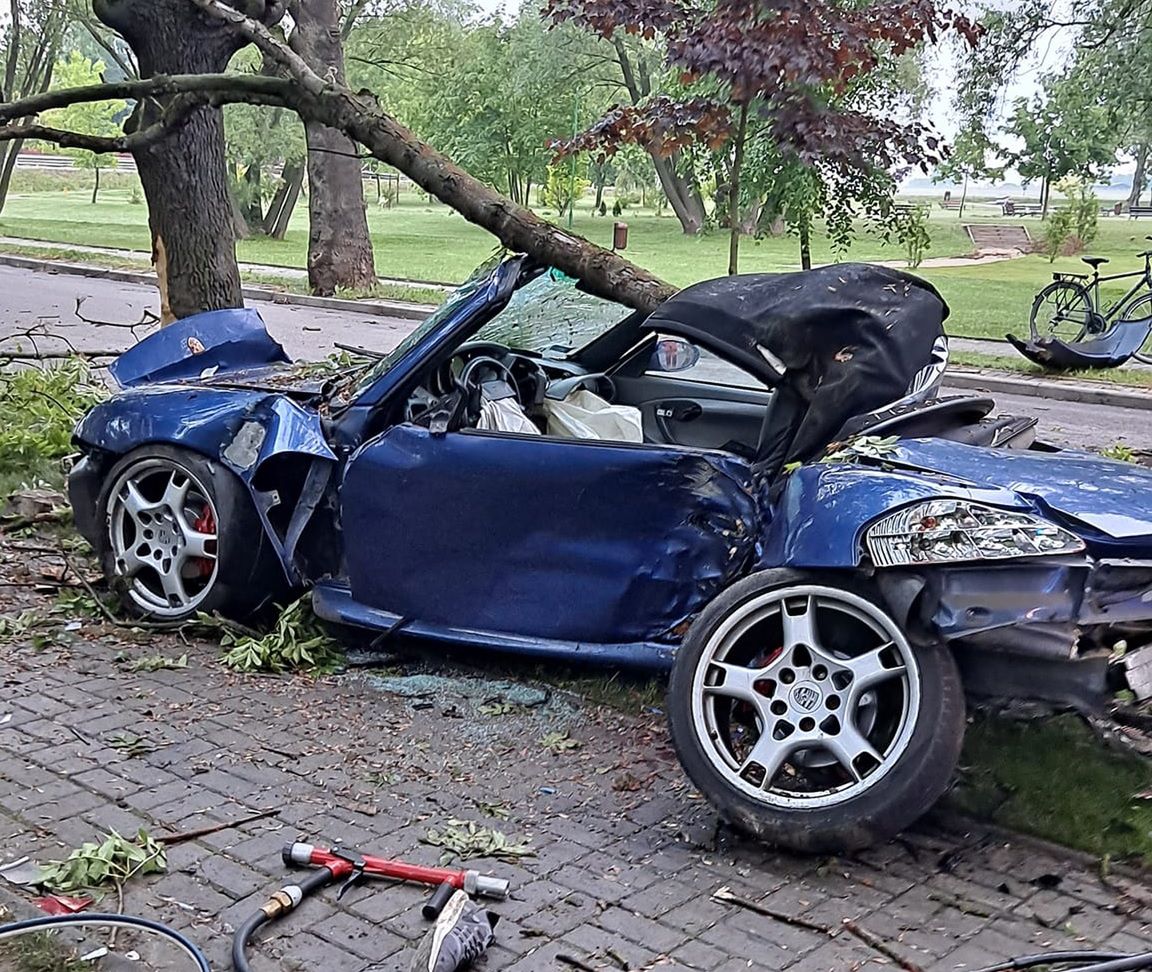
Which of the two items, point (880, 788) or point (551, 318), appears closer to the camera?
point (880, 788)

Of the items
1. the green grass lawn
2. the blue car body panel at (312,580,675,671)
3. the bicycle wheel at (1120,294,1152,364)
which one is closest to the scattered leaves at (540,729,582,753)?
the blue car body panel at (312,580,675,671)

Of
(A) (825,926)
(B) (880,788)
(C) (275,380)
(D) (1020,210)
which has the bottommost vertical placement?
(A) (825,926)

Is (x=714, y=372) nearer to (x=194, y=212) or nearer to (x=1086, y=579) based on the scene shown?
(x=1086, y=579)

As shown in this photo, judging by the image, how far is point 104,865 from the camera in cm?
347

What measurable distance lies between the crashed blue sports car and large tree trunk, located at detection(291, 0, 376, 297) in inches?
628

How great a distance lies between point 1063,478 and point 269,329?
13.9 meters

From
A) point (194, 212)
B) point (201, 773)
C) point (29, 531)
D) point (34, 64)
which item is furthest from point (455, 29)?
point (201, 773)

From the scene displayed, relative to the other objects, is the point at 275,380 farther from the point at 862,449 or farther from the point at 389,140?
the point at 862,449

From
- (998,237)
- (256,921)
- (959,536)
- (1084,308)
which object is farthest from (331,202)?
(998,237)

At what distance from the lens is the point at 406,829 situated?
148 inches

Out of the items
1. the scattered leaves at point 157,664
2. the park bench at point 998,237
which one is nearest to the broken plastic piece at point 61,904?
the scattered leaves at point 157,664

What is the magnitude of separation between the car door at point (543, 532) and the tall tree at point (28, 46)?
2827 cm

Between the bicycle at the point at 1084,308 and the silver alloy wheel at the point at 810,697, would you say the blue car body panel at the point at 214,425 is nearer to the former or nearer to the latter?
the silver alloy wheel at the point at 810,697

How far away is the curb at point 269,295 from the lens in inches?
763
